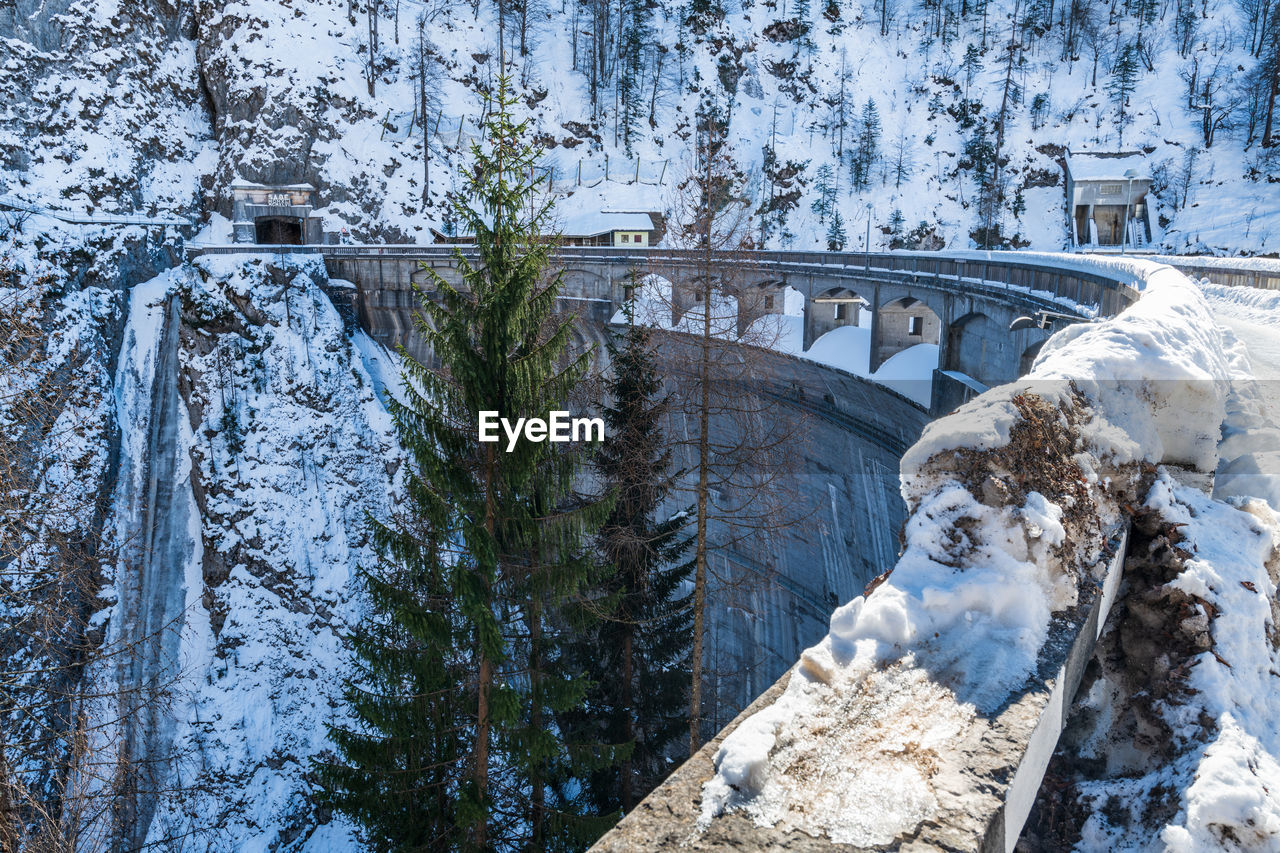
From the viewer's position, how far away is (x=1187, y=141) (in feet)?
170

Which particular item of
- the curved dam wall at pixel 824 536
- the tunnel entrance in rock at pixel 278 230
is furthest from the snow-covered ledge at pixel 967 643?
the tunnel entrance in rock at pixel 278 230

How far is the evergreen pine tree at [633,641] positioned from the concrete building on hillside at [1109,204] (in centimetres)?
4646

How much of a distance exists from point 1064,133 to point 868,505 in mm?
51239

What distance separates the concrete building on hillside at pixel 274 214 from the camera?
4038 cm

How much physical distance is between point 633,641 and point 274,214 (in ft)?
127

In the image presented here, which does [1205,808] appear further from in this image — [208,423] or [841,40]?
[841,40]

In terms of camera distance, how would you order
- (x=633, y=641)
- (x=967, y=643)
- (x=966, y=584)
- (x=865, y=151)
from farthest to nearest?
(x=865, y=151)
(x=633, y=641)
(x=966, y=584)
(x=967, y=643)

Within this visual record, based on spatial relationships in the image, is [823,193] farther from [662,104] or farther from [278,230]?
[278,230]

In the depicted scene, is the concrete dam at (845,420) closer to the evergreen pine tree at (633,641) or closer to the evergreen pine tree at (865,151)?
the evergreen pine tree at (633,641)

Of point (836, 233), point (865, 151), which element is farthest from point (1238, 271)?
point (865, 151)

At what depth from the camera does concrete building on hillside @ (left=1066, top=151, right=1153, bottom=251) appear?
4691cm

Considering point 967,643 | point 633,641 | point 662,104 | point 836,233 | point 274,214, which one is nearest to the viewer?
point 967,643

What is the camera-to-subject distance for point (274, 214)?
41.0m

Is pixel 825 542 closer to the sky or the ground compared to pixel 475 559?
closer to the ground
